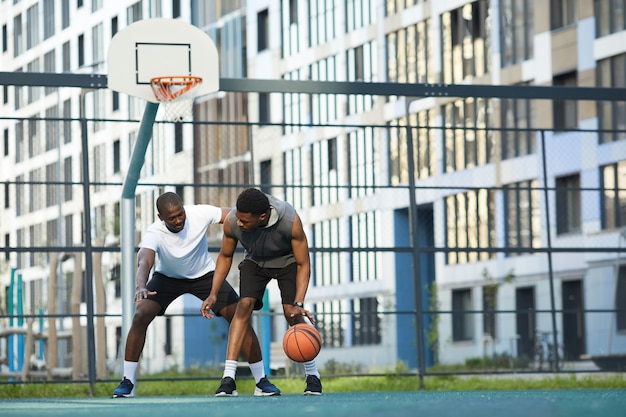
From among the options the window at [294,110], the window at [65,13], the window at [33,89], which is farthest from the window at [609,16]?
the window at [65,13]

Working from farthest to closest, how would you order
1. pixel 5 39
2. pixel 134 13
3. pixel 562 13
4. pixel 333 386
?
1. pixel 5 39
2. pixel 134 13
3. pixel 562 13
4. pixel 333 386

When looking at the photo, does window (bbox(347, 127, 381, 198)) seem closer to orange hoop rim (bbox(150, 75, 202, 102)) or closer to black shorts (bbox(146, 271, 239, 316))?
orange hoop rim (bbox(150, 75, 202, 102))

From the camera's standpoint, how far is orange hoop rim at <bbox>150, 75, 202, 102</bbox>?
41.3ft

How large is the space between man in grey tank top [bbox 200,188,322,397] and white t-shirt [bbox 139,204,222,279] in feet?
1.27


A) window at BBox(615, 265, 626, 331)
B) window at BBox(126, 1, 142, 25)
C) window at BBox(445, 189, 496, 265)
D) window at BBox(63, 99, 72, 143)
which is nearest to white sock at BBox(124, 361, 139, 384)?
window at BBox(615, 265, 626, 331)

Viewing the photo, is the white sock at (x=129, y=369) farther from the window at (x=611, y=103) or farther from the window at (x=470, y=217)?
the window at (x=470, y=217)

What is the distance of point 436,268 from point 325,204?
3.79m

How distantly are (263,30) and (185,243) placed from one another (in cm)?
4526

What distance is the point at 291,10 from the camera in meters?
54.0

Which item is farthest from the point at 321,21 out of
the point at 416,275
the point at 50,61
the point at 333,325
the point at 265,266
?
the point at 265,266

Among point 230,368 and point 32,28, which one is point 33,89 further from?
point 230,368

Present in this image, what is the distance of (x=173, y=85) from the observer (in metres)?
12.7

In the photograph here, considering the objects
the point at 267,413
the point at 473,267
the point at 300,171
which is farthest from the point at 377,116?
the point at 267,413

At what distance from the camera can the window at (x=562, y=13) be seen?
4191cm
